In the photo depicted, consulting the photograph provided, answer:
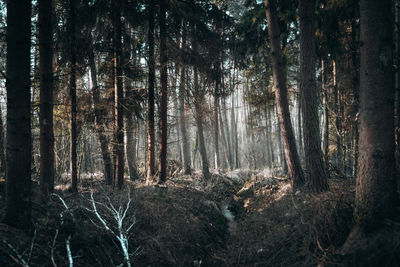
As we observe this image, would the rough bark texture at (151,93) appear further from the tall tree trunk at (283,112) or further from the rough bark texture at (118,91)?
the tall tree trunk at (283,112)

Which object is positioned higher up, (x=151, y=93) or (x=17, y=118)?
(x=151, y=93)

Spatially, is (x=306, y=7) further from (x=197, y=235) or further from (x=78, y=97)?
→ (x=78, y=97)

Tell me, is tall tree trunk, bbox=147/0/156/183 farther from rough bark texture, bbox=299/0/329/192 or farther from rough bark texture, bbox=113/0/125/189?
rough bark texture, bbox=299/0/329/192

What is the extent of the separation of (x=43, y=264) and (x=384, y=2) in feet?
19.9

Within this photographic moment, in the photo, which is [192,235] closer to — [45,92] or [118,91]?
[45,92]

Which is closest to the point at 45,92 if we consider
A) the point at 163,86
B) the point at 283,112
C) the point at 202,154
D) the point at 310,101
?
the point at 163,86

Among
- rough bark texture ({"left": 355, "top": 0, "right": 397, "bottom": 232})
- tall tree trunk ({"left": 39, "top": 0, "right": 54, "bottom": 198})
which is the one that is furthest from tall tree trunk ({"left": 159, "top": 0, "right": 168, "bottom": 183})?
rough bark texture ({"left": 355, "top": 0, "right": 397, "bottom": 232})

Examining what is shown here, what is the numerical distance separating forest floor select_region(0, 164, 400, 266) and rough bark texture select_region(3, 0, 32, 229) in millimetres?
287

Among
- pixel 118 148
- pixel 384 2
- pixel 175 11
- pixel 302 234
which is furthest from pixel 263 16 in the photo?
pixel 302 234

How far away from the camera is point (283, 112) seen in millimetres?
7777

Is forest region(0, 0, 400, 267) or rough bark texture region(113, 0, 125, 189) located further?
rough bark texture region(113, 0, 125, 189)

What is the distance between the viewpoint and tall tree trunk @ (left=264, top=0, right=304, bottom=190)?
7629 millimetres

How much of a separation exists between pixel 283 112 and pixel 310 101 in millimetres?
1091

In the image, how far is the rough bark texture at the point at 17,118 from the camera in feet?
11.9
